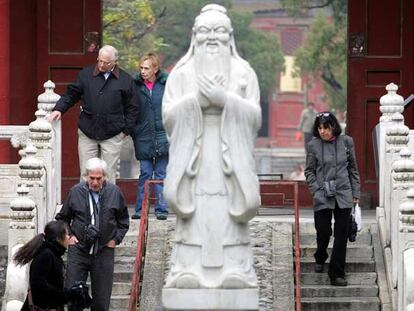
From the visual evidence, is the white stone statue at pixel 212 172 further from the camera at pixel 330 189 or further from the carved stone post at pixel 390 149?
the carved stone post at pixel 390 149

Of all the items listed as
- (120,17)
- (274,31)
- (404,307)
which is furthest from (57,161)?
(274,31)

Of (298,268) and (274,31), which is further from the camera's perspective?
→ (274,31)

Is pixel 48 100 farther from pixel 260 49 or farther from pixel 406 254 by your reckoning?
pixel 260 49

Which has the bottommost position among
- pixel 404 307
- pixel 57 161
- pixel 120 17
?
pixel 404 307

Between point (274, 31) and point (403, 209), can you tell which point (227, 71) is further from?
point (274, 31)

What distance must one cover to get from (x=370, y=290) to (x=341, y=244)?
0.68 metres

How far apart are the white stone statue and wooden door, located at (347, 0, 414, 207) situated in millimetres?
8700

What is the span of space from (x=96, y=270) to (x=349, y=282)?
3283mm

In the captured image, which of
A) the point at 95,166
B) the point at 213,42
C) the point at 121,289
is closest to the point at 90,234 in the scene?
the point at 95,166

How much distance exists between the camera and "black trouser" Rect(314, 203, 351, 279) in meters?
20.7

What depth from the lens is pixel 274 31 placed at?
78.9 metres

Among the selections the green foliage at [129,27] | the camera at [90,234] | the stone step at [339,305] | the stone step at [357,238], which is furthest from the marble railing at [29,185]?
the green foliage at [129,27]

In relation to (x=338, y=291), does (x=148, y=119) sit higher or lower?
higher

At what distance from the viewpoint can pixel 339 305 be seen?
812 inches
